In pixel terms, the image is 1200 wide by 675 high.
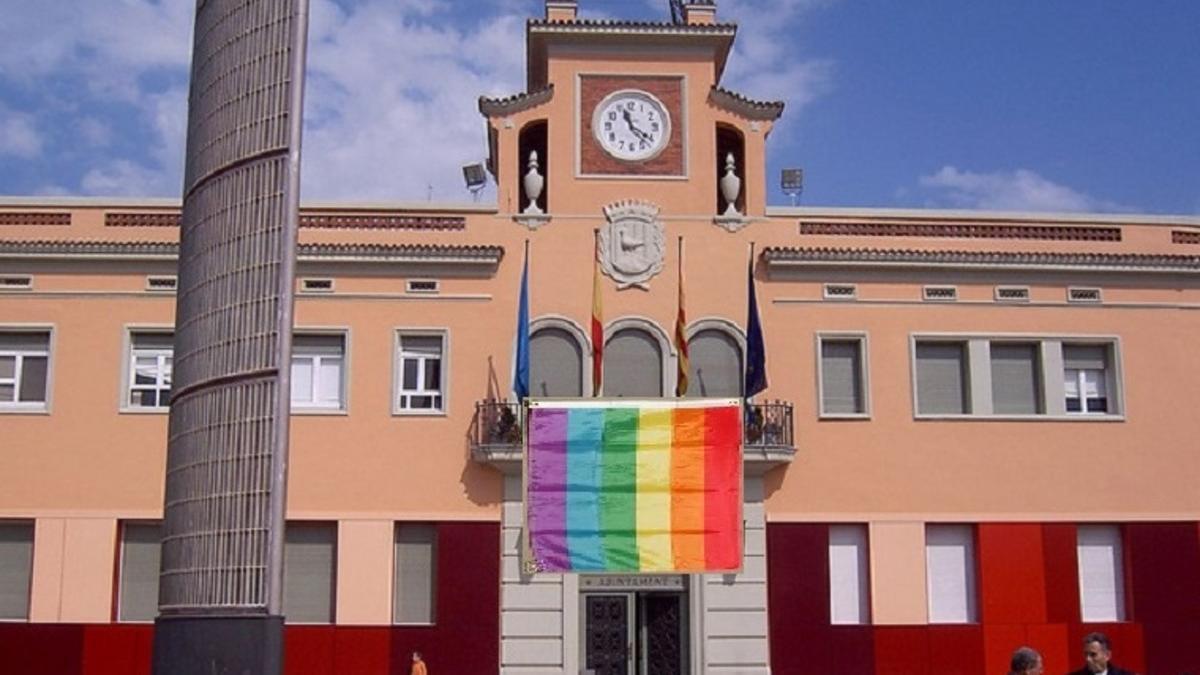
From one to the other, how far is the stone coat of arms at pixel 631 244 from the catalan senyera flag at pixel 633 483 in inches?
92.6

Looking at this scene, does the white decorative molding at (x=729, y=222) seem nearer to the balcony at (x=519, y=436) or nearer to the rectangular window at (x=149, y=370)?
the balcony at (x=519, y=436)

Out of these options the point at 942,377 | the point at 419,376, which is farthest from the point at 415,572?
the point at 942,377

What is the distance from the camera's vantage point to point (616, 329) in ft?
81.9

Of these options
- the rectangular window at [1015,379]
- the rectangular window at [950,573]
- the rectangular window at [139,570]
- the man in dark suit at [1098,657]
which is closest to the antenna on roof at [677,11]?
the rectangular window at [1015,379]

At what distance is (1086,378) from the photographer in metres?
25.8

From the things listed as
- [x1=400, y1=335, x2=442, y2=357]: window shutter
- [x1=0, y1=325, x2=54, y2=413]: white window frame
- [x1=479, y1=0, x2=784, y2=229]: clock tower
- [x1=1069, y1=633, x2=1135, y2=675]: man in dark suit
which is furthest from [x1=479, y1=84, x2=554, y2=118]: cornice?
[x1=1069, y1=633, x2=1135, y2=675]: man in dark suit

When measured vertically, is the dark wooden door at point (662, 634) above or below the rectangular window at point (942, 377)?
below

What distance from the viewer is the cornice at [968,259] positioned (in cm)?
2519

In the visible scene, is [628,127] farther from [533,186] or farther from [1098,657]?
[1098,657]

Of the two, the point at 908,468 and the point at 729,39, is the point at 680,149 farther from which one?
the point at 908,468

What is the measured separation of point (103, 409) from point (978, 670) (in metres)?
14.7

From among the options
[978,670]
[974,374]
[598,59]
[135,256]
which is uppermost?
[598,59]

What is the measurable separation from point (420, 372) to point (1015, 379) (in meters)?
10.0

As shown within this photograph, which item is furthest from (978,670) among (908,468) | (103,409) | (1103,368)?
(103,409)
